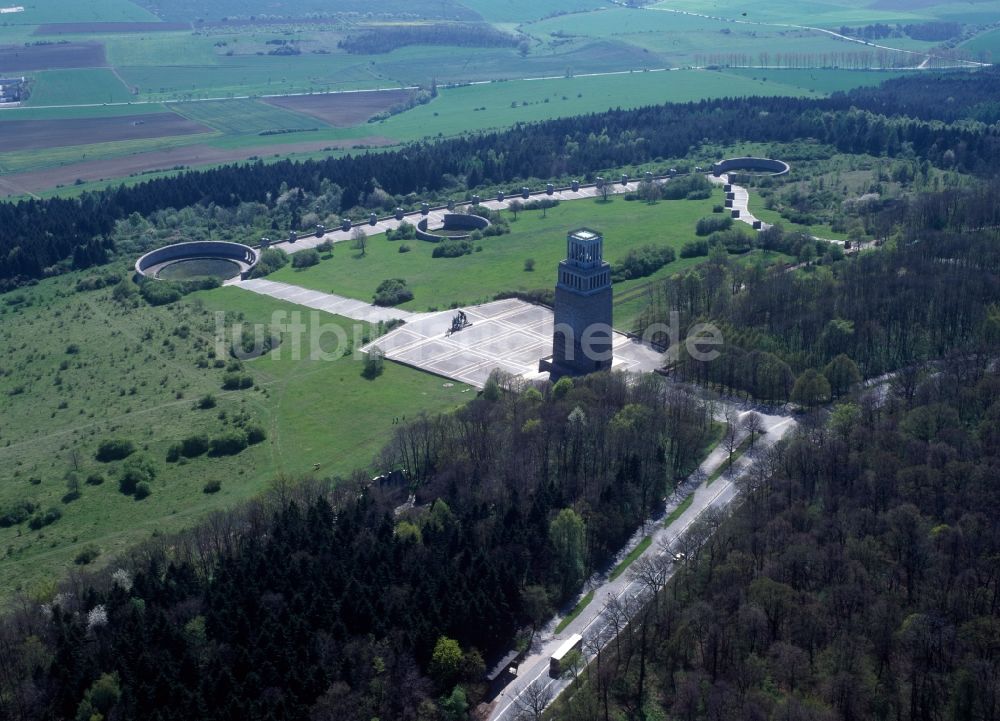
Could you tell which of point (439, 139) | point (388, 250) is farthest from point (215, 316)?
point (439, 139)

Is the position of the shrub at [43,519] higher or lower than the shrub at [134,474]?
lower

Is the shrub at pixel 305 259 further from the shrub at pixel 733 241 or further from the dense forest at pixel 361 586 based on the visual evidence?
the dense forest at pixel 361 586

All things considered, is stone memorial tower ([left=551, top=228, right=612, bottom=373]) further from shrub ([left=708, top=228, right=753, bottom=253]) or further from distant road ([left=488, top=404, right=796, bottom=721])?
shrub ([left=708, top=228, right=753, bottom=253])

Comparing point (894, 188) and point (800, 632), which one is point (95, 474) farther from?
point (894, 188)

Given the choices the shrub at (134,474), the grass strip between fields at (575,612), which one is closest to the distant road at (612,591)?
the grass strip between fields at (575,612)

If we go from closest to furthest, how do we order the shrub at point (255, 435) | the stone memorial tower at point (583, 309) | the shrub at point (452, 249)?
the shrub at point (255, 435)
the stone memorial tower at point (583, 309)
the shrub at point (452, 249)

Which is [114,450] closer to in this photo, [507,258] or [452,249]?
[452,249]

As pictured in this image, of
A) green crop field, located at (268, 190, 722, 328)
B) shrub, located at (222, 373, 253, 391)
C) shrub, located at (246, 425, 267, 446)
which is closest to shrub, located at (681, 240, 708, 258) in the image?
green crop field, located at (268, 190, 722, 328)

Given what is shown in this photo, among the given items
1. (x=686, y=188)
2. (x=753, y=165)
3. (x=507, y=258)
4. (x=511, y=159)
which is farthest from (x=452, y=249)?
(x=753, y=165)
